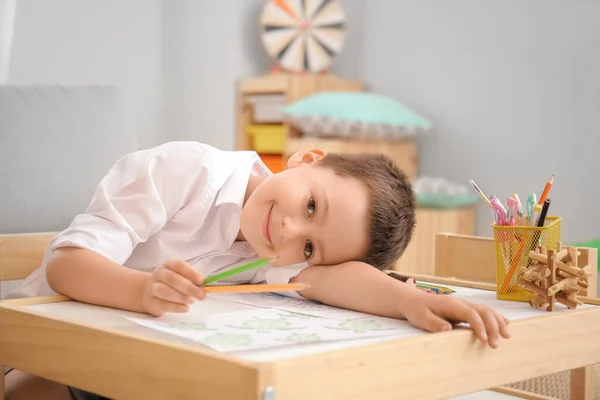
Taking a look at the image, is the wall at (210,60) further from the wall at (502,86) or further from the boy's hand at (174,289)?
the boy's hand at (174,289)

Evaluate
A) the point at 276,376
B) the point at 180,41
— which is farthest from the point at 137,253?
the point at 180,41

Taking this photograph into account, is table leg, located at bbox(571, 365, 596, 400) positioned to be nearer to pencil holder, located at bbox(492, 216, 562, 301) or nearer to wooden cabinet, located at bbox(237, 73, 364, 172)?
pencil holder, located at bbox(492, 216, 562, 301)

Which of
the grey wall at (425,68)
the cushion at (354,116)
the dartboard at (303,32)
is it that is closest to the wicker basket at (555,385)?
the grey wall at (425,68)

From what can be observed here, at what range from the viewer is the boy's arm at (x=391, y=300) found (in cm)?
90

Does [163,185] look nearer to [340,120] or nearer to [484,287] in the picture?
[484,287]

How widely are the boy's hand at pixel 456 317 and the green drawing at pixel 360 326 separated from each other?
4 centimetres

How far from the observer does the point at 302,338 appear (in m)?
0.83

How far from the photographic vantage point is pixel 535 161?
9.96 ft

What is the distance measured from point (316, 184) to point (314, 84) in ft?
8.01

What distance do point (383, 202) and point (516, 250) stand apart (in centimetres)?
19

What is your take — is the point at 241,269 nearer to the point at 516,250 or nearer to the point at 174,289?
the point at 174,289

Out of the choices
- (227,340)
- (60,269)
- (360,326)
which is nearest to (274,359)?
(227,340)

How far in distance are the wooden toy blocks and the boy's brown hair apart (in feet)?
0.62

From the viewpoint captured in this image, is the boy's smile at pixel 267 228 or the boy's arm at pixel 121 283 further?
the boy's smile at pixel 267 228
